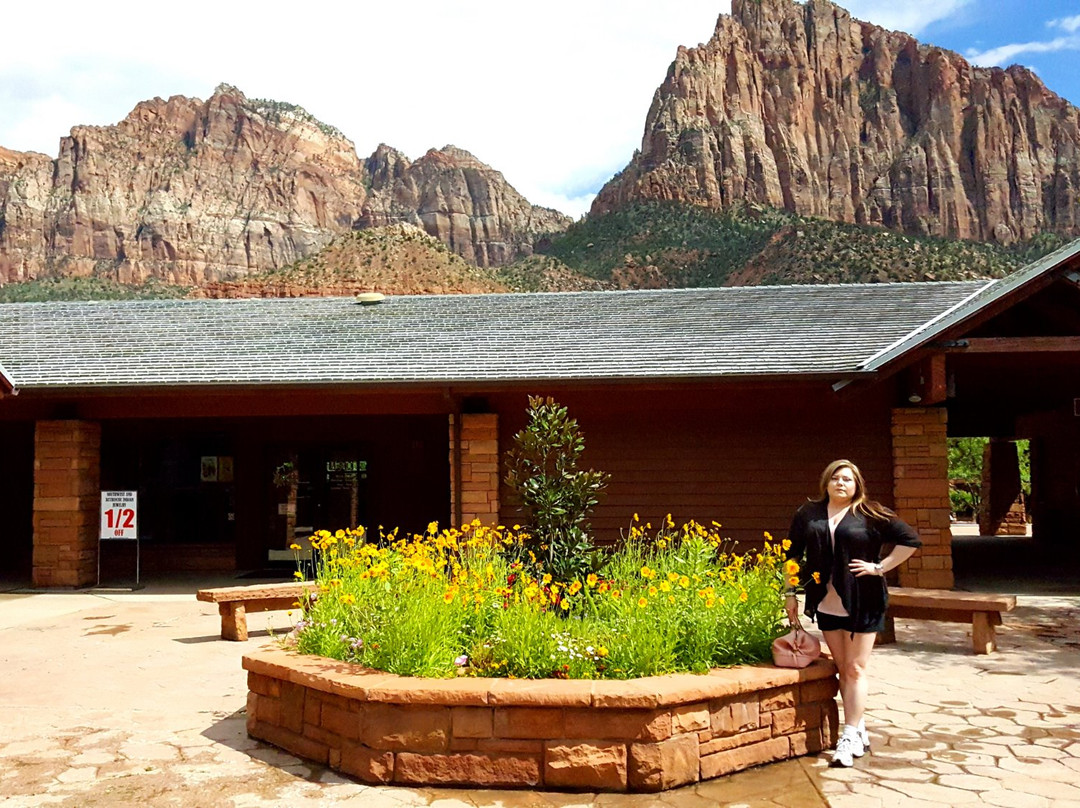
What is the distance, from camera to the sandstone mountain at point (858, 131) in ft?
330

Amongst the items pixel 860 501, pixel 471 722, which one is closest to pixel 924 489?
pixel 860 501

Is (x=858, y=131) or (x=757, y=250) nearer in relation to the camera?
(x=757, y=250)

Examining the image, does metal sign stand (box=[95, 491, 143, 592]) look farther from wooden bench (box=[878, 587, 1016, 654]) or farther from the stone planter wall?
wooden bench (box=[878, 587, 1016, 654])

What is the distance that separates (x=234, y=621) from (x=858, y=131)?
114906 millimetres

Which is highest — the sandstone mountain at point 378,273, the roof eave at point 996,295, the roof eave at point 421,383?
the sandstone mountain at point 378,273

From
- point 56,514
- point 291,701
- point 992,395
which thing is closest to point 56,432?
point 56,514

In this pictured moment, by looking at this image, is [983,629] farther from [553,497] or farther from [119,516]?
[119,516]

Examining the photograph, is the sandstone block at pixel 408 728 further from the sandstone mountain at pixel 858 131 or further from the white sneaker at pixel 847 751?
the sandstone mountain at pixel 858 131

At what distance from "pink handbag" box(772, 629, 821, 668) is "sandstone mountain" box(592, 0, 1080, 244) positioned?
88.6 metres

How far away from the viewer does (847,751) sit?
4.87 meters

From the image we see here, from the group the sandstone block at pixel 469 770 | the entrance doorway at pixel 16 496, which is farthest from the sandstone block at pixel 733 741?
→ the entrance doorway at pixel 16 496

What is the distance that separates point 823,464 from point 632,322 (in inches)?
149

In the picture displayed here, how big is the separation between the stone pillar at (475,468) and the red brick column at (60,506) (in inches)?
202

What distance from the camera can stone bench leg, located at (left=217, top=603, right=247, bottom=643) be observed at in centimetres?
873
